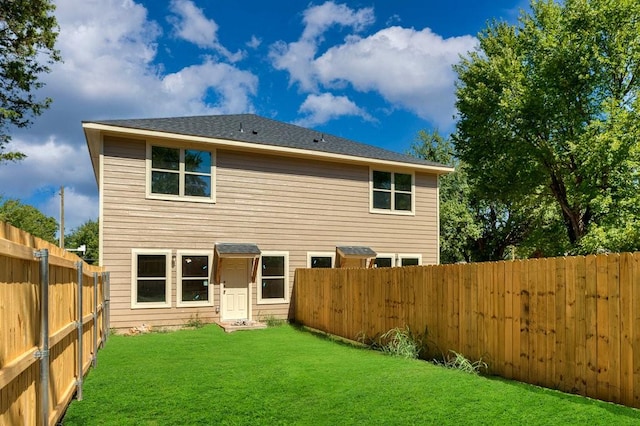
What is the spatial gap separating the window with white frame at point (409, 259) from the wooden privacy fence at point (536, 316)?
688 cm

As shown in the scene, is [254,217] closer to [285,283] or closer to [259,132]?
[285,283]

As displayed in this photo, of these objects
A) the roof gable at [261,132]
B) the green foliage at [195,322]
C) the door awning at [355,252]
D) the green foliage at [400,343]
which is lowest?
the green foliage at [195,322]

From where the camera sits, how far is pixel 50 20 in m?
17.4

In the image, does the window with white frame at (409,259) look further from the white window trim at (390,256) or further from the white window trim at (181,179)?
the white window trim at (181,179)

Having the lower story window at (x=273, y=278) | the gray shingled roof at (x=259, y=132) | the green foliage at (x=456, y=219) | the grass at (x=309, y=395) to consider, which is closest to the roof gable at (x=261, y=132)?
the gray shingled roof at (x=259, y=132)

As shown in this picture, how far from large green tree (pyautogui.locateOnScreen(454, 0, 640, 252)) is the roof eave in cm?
483

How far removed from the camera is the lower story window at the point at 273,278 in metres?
13.6

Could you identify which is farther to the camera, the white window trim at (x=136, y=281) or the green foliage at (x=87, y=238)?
the green foliage at (x=87, y=238)

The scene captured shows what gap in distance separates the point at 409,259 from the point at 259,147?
6.83 meters

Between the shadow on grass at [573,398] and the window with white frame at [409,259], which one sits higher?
the window with white frame at [409,259]

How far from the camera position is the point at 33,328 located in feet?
9.83

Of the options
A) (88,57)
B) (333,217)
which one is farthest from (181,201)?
(88,57)

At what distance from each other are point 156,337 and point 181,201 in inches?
150

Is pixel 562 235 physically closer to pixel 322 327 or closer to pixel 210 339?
pixel 322 327
